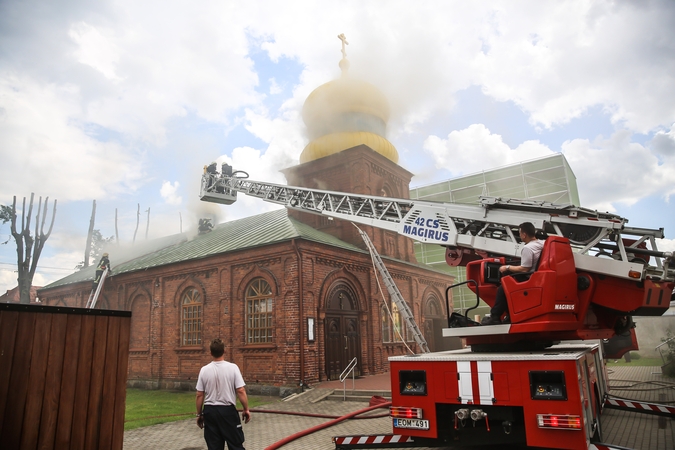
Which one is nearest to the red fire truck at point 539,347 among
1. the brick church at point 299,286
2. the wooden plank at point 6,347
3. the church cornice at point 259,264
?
the wooden plank at point 6,347

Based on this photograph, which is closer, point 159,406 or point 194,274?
point 159,406

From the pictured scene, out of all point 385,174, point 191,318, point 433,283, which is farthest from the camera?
point 433,283

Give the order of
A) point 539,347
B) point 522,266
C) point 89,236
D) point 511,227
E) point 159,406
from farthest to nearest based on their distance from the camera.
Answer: point 89,236
point 159,406
point 511,227
point 539,347
point 522,266

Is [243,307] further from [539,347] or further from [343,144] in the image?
[539,347]

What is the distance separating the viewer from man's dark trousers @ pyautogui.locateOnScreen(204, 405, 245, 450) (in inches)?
209

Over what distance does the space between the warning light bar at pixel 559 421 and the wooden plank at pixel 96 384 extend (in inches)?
183

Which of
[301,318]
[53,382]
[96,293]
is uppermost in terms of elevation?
[96,293]

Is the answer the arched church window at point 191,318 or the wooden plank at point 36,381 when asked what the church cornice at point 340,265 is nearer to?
the arched church window at point 191,318

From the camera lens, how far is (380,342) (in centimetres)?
1931

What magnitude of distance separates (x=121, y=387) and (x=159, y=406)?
34.3 feet

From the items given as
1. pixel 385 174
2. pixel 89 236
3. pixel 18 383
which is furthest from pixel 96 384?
pixel 89 236

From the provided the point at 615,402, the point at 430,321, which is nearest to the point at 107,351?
the point at 615,402

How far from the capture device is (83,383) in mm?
4832

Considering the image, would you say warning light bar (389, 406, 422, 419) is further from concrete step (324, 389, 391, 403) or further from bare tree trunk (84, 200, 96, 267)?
bare tree trunk (84, 200, 96, 267)
